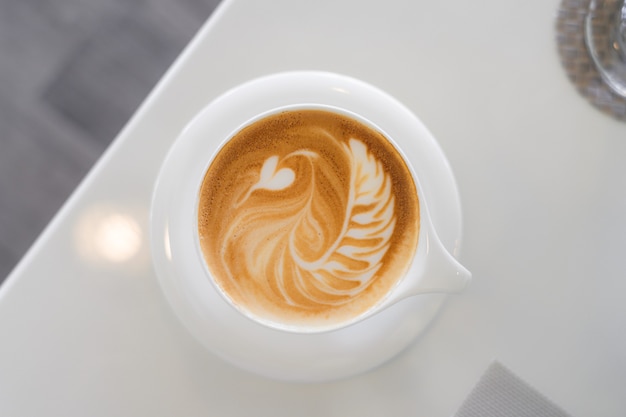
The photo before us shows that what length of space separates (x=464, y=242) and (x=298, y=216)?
0.82 feet

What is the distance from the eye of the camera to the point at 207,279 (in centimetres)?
72

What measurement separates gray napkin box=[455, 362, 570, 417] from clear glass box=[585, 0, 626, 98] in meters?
0.43

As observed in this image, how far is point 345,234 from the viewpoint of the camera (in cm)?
70

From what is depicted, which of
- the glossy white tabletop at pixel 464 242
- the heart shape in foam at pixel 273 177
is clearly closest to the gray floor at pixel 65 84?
the glossy white tabletop at pixel 464 242

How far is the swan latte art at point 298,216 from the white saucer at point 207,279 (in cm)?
3

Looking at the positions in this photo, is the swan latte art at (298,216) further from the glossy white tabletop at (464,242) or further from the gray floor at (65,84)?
the gray floor at (65,84)

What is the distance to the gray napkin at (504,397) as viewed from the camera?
72 cm

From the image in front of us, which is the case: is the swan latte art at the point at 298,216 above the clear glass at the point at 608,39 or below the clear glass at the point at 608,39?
below

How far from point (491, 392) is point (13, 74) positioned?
124cm

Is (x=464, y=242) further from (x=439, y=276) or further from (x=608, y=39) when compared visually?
(x=608, y=39)

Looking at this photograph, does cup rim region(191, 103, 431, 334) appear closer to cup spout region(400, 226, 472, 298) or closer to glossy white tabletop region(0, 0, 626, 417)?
cup spout region(400, 226, 472, 298)

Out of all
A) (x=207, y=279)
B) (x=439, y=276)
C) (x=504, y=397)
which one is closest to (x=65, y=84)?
(x=207, y=279)

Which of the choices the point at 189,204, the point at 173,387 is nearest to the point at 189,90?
the point at 189,204

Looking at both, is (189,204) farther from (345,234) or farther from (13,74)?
(13,74)
